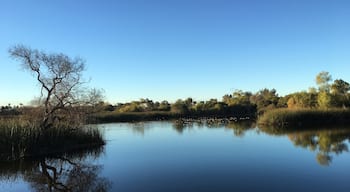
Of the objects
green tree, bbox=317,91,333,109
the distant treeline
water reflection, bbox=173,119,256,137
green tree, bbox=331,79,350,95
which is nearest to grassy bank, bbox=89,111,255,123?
the distant treeline

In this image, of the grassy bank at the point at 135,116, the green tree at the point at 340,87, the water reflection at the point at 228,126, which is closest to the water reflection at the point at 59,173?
the water reflection at the point at 228,126

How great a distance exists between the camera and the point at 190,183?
8039 millimetres

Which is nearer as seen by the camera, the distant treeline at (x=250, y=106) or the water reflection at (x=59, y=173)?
the water reflection at (x=59, y=173)

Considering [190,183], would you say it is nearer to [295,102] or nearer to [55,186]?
[55,186]

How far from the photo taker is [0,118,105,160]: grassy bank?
12.1 metres

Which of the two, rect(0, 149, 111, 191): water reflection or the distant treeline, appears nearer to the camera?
rect(0, 149, 111, 191): water reflection

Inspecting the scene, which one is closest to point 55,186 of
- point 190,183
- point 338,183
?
point 190,183

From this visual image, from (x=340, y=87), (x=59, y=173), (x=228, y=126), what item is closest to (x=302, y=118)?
(x=228, y=126)

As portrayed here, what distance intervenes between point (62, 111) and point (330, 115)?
2383 cm

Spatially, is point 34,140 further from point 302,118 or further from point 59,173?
point 302,118

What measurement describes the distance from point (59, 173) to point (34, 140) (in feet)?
12.3

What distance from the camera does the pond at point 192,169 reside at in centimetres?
790

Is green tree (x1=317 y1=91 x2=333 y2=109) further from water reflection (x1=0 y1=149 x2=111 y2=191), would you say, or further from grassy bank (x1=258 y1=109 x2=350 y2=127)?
water reflection (x1=0 y1=149 x2=111 y2=191)

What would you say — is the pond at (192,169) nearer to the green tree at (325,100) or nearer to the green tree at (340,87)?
the green tree at (325,100)
